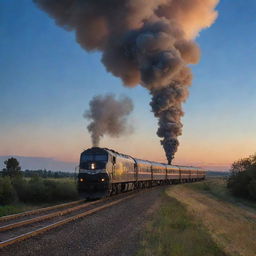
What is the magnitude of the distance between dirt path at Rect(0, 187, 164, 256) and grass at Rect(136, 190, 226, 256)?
1.29ft

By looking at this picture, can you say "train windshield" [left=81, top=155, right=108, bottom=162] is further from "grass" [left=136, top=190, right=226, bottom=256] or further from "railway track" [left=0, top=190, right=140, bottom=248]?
"grass" [left=136, top=190, right=226, bottom=256]

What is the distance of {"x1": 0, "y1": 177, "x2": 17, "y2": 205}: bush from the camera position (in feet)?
76.6

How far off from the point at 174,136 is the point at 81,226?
1348 inches

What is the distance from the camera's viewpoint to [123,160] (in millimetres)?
28328

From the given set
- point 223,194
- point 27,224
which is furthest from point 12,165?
point 27,224

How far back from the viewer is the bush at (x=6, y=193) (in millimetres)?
23359

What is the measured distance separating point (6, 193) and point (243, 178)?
2880cm

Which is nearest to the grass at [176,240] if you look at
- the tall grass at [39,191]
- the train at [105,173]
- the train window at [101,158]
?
the train at [105,173]

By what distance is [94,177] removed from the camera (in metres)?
23.0

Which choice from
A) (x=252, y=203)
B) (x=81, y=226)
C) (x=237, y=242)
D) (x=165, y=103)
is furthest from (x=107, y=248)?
(x=165, y=103)

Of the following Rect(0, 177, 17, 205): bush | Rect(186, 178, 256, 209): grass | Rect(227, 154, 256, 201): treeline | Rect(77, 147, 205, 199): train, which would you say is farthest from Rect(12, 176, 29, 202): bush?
Rect(227, 154, 256, 201): treeline

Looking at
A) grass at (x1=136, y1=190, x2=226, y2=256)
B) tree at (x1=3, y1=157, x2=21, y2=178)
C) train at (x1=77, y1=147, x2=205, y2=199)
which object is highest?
tree at (x1=3, y1=157, x2=21, y2=178)

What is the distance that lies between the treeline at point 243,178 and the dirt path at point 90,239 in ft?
88.6

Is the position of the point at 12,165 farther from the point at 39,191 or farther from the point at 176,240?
the point at 176,240
